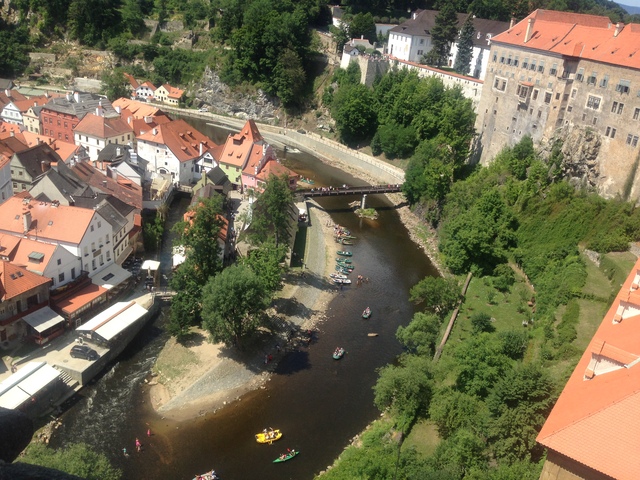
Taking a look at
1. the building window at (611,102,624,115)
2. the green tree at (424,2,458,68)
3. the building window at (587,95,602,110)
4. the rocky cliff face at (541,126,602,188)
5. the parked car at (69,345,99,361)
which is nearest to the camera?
the parked car at (69,345,99,361)

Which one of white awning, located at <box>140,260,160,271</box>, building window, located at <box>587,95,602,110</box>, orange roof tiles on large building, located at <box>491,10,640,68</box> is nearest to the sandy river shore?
white awning, located at <box>140,260,160,271</box>

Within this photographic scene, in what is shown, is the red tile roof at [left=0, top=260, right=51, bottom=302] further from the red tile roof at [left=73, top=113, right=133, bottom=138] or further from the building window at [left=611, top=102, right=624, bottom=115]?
the building window at [left=611, top=102, right=624, bottom=115]

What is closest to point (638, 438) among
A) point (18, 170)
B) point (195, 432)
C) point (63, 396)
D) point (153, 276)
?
point (195, 432)

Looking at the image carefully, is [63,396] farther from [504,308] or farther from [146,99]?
[146,99]

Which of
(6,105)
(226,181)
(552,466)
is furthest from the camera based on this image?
(6,105)

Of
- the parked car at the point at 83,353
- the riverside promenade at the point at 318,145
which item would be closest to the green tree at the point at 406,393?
the parked car at the point at 83,353

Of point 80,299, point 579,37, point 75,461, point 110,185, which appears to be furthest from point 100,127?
point 579,37

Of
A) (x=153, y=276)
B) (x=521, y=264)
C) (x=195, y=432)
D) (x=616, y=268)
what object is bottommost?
(x=195, y=432)
